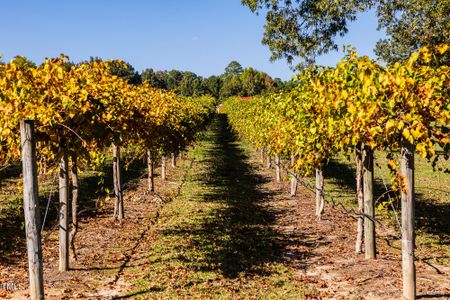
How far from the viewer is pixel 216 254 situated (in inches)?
444

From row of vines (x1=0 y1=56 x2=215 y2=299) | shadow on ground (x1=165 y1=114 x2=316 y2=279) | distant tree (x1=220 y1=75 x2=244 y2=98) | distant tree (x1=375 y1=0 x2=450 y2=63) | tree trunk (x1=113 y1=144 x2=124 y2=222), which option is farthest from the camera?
distant tree (x1=220 y1=75 x2=244 y2=98)

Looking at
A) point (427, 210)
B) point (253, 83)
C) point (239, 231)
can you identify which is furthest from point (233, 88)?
point (239, 231)

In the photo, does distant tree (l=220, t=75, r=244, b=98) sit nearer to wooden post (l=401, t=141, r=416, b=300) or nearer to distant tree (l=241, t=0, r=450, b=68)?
distant tree (l=241, t=0, r=450, b=68)

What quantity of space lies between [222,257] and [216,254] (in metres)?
0.28

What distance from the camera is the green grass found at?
8891 mm

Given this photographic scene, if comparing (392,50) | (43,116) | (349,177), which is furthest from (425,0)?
(43,116)

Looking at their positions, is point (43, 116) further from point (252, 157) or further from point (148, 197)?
point (252, 157)

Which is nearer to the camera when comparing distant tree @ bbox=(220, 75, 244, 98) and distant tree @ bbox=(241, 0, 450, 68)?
distant tree @ bbox=(241, 0, 450, 68)

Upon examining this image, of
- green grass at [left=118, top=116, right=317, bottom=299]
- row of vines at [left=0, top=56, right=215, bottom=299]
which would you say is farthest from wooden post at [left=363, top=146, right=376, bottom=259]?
row of vines at [left=0, top=56, right=215, bottom=299]

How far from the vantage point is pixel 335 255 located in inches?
442

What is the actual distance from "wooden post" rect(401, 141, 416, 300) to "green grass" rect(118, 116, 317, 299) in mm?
1989

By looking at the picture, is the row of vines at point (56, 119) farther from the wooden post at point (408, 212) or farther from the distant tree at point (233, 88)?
the distant tree at point (233, 88)

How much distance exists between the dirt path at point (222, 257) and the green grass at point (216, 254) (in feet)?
0.08

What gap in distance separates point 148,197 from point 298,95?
9.84 m
